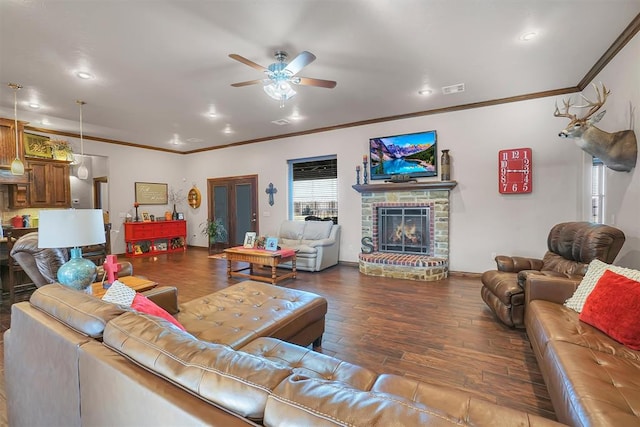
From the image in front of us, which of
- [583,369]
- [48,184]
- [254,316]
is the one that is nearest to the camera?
[583,369]

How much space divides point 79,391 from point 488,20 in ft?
12.3

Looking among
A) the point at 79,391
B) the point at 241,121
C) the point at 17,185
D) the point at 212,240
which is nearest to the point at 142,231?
the point at 212,240

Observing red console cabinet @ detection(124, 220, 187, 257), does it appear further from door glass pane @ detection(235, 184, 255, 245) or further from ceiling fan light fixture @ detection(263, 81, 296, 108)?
ceiling fan light fixture @ detection(263, 81, 296, 108)

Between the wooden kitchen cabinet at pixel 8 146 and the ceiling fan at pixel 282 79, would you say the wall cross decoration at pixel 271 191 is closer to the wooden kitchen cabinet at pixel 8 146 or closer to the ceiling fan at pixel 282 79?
the ceiling fan at pixel 282 79

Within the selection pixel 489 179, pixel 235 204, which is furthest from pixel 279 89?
pixel 235 204

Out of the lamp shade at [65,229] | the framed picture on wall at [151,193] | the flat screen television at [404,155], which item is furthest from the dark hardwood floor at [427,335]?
the framed picture on wall at [151,193]

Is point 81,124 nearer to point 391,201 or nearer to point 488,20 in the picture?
point 391,201

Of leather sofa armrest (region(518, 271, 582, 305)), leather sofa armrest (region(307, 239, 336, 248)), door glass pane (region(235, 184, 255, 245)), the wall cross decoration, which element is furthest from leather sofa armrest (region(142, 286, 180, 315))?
door glass pane (region(235, 184, 255, 245))

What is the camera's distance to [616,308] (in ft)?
6.01

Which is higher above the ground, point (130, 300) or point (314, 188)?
point (314, 188)

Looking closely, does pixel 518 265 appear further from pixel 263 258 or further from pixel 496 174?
pixel 263 258

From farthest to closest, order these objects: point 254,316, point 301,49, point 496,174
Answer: point 496,174
point 301,49
point 254,316

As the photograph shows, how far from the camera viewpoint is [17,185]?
5.66m

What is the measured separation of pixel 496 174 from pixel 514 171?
248 mm
